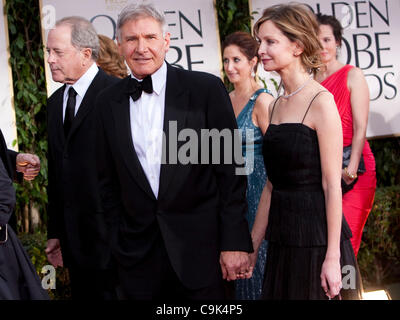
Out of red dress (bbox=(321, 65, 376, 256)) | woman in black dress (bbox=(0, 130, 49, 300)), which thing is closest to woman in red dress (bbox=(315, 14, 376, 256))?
red dress (bbox=(321, 65, 376, 256))

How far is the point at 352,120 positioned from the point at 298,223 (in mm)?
1506

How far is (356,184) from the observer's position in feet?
11.6

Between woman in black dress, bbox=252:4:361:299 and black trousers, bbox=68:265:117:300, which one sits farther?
black trousers, bbox=68:265:117:300

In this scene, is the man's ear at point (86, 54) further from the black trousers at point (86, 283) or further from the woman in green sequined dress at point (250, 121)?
the black trousers at point (86, 283)

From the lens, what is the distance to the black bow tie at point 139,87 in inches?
86.5

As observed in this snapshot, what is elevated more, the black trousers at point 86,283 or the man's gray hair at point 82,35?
the man's gray hair at point 82,35

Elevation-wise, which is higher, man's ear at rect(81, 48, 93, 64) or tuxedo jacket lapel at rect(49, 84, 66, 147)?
man's ear at rect(81, 48, 93, 64)

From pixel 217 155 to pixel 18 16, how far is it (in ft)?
9.37

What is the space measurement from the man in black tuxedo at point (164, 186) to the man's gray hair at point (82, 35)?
945mm

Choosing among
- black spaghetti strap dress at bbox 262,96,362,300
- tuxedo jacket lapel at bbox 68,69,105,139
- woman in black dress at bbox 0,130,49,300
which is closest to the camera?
black spaghetti strap dress at bbox 262,96,362,300

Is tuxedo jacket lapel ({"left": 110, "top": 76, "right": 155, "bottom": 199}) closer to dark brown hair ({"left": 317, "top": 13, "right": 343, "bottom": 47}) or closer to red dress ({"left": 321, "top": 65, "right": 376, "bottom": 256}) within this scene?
red dress ({"left": 321, "top": 65, "right": 376, "bottom": 256})

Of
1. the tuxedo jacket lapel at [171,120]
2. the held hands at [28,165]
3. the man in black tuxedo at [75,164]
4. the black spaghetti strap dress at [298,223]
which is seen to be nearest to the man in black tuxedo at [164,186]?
the tuxedo jacket lapel at [171,120]

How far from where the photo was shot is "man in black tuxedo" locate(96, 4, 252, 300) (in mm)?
2119
